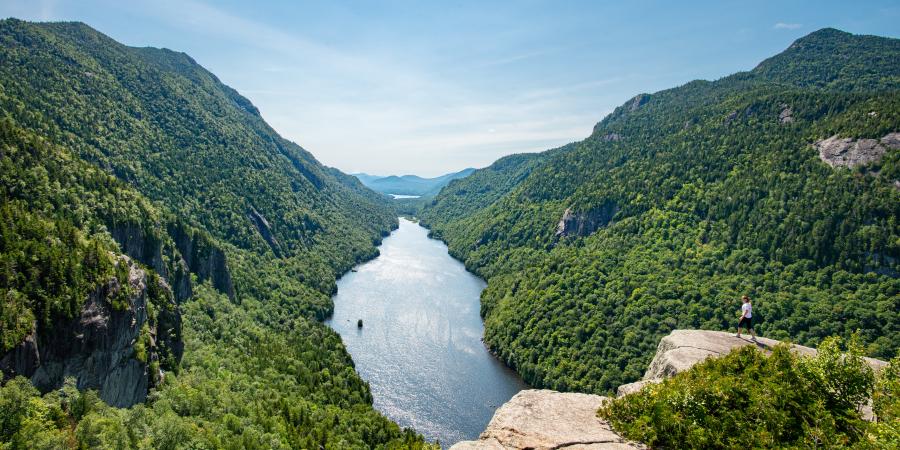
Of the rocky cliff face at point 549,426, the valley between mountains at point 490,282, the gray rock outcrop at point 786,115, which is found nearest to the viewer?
the rocky cliff face at point 549,426

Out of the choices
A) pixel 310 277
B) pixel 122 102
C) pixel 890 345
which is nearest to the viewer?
pixel 890 345

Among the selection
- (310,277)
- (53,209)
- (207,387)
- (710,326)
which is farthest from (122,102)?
(710,326)

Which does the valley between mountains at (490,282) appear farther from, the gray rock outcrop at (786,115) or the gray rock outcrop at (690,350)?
the gray rock outcrop at (786,115)

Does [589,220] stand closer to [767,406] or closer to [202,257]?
[202,257]

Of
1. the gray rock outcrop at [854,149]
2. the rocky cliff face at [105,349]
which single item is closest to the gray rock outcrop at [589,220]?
the gray rock outcrop at [854,149]

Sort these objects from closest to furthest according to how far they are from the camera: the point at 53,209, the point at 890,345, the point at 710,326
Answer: the point at 890,345
the point at 53,209
the point at 710,326

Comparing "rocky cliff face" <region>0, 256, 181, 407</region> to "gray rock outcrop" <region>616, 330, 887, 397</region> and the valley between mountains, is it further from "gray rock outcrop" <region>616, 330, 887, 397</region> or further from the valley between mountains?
"gray rock outcrop" <region>616, 330, 887, 397</region>

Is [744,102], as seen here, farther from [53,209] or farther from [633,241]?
[53,209]
